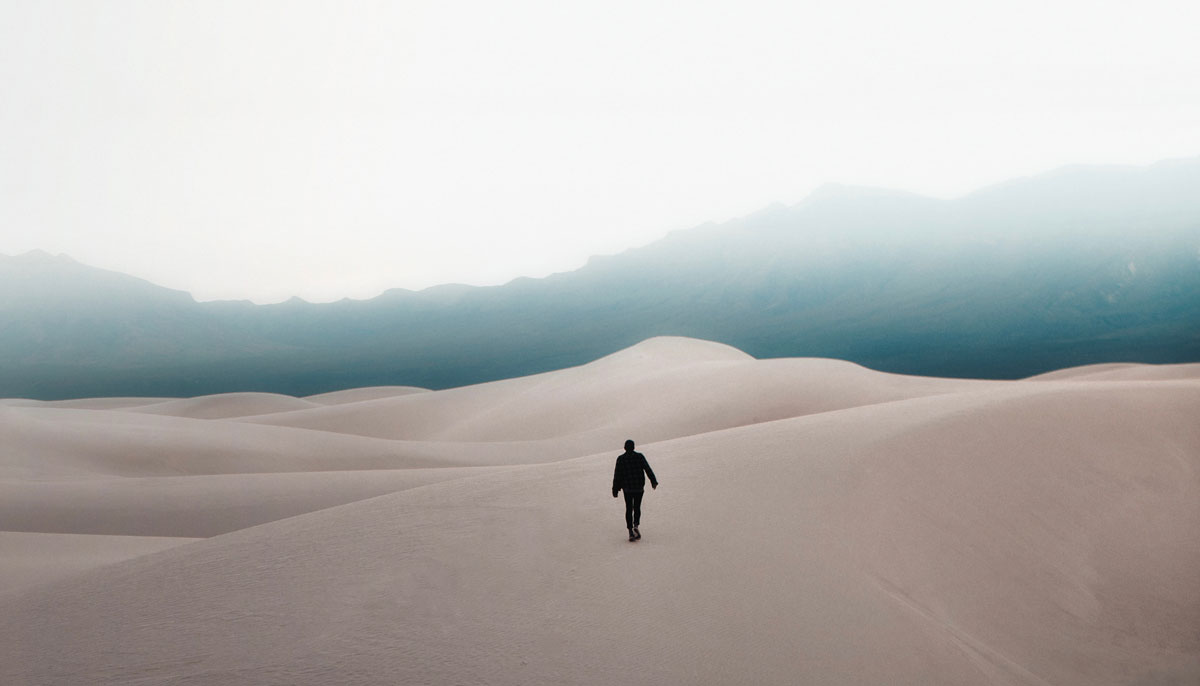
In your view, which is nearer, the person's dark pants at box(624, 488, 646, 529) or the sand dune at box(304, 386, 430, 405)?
the person's dark pants at box(624, 488, 646, 529)

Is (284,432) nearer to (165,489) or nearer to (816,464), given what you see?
(165,489)

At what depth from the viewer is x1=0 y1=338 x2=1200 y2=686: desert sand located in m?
7.16

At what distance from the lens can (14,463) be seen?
78.5 ft

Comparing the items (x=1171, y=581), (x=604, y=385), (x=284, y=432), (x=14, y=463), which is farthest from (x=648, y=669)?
(x=604, y=385)

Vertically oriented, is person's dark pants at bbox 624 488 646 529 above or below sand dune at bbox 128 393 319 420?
below

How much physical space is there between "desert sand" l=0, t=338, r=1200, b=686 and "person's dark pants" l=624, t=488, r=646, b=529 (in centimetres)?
33

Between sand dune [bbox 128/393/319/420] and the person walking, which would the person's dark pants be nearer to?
the person walking

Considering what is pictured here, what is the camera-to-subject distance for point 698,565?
8.90 m

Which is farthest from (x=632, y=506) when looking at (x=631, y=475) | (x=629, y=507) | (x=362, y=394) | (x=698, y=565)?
(x=362, y=394)

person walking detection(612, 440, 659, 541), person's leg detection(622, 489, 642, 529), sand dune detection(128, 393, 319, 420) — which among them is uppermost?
sand dune detection(128, 393, 319, 420)

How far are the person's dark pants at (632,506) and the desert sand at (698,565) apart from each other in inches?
13.0

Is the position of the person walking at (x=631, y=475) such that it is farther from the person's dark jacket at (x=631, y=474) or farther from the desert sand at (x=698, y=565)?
the desert sand at (x=698, y=565)

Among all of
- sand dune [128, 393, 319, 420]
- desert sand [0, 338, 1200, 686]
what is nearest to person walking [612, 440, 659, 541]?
desert sand [0, 338, 1200, 686]

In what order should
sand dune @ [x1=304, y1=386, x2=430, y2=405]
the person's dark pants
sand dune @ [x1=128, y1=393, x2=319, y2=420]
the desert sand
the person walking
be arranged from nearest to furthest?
the desert sand → the person walking → the person's dark pants → sand dune @ [x1=128, y1=393, x2=319, y2=420] → sand dune @ [x1=304, y1=386, x2=430, y2=405]
